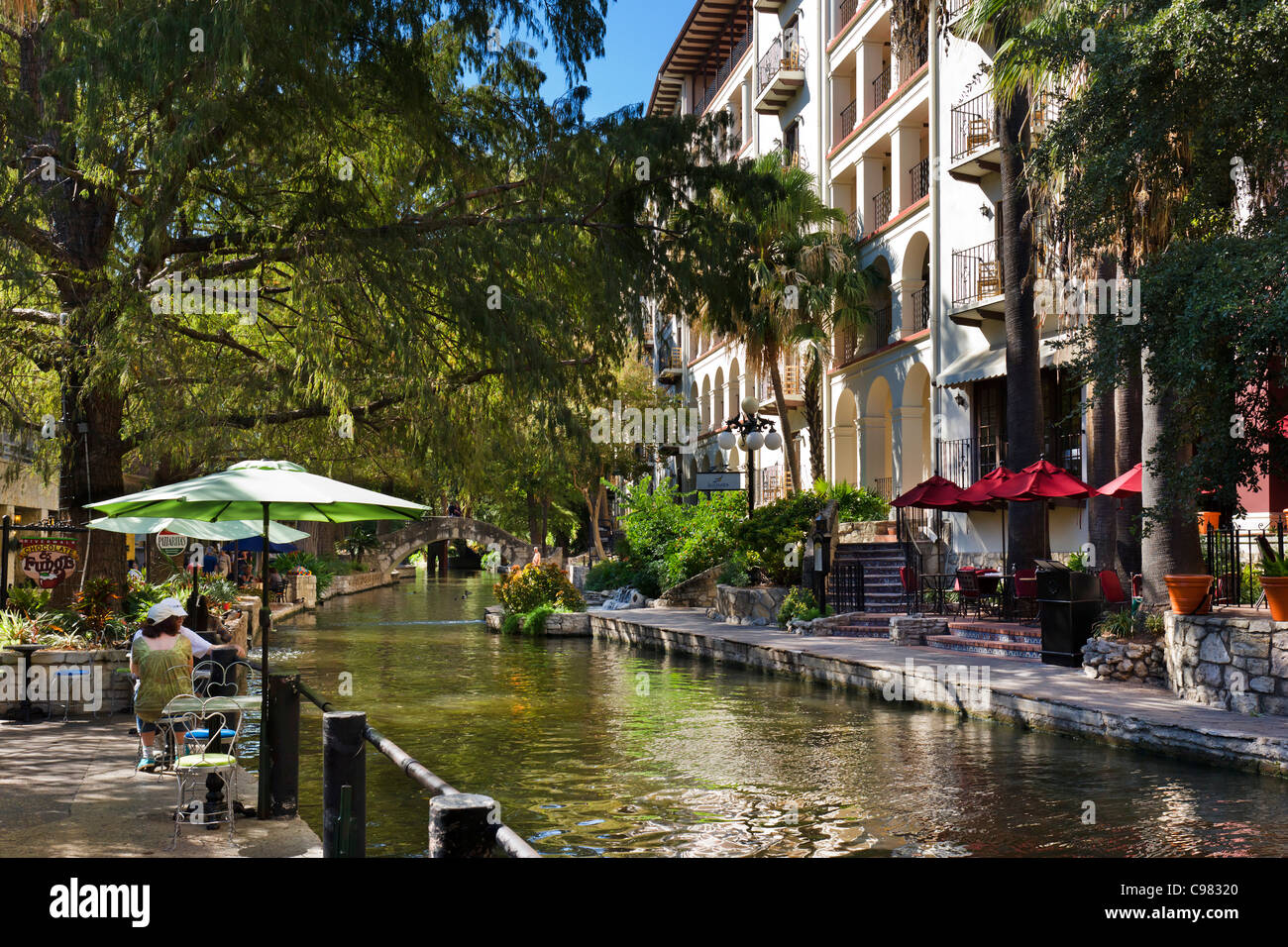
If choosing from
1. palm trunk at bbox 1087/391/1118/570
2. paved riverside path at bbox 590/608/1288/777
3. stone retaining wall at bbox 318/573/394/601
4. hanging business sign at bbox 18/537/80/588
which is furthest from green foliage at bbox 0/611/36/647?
stone retaining wall at bbox 318/573/394/601

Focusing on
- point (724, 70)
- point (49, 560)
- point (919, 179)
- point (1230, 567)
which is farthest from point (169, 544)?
point (724, 70)

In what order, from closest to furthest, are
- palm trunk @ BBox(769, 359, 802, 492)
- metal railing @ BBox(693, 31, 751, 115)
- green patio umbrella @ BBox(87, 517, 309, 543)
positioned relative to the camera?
green patio umbrella @ BBox(87, 517, 309, 543) → palm trunk @ BBox(769, 359, 802, 492) → metal railing @ BBox(693, 31, 751, 115)

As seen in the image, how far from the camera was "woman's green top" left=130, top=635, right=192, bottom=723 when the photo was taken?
9.23m

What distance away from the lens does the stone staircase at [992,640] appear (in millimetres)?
17656

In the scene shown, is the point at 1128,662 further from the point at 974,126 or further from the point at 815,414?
the point at 815,414

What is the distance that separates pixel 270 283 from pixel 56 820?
7.33m

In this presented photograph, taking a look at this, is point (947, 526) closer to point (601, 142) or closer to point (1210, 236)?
point (1210, 236)

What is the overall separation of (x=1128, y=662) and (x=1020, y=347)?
8098 millimetres

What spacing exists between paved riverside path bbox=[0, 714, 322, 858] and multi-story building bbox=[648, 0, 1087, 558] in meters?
12.3

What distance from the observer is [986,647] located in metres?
18.5

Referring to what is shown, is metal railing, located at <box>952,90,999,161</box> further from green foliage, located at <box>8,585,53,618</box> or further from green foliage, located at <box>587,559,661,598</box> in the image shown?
green foliage, located at <box>8,585,53,618</box>

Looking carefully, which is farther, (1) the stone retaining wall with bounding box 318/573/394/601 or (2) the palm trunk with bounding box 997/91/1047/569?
(1) the stone retaining wall with bounding box 318/573/394/601

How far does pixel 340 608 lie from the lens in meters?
42.6

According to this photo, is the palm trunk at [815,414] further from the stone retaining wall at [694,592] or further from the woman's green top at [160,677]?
the woman's green top at [160,677]
